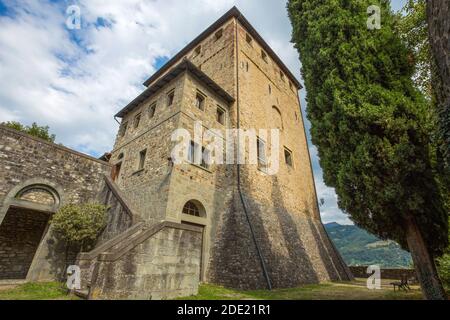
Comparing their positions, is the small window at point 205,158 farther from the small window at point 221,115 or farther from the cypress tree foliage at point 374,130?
the cypress tree foliage at point 374,130

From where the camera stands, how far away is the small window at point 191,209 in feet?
31.3

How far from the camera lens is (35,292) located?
6.02 m

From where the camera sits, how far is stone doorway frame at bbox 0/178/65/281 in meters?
7.45

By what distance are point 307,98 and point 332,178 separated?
10.0 ft

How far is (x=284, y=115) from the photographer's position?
1822 cm

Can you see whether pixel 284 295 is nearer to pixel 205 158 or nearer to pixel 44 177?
pixel 205 158

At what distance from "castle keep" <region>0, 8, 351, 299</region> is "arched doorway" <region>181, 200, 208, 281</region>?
4 centimetres

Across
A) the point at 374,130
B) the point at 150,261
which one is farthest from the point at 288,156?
the point at 150,261

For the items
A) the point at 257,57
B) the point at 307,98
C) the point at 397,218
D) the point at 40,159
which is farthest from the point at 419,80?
A: the point at 40,159

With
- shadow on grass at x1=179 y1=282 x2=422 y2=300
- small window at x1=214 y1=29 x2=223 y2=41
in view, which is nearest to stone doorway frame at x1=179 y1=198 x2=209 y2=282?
shadow on grass at x1=179 y1=282 x2=422 y2=300

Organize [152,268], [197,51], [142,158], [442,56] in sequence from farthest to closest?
1. [197,51]
2. [142,158]
3. [152,268]
4. [442,56]

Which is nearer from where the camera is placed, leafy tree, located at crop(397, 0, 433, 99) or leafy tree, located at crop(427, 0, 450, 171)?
leafy tree, located at crop(427, 0, 450, 171)

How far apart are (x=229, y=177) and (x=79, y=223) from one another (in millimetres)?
6494

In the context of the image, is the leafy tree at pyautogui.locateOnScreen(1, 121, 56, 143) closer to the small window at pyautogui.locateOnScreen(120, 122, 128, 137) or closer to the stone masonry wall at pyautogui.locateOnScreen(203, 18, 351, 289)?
the small window at pyautogui.locateOnScreen(120, 122, 128, 137)
